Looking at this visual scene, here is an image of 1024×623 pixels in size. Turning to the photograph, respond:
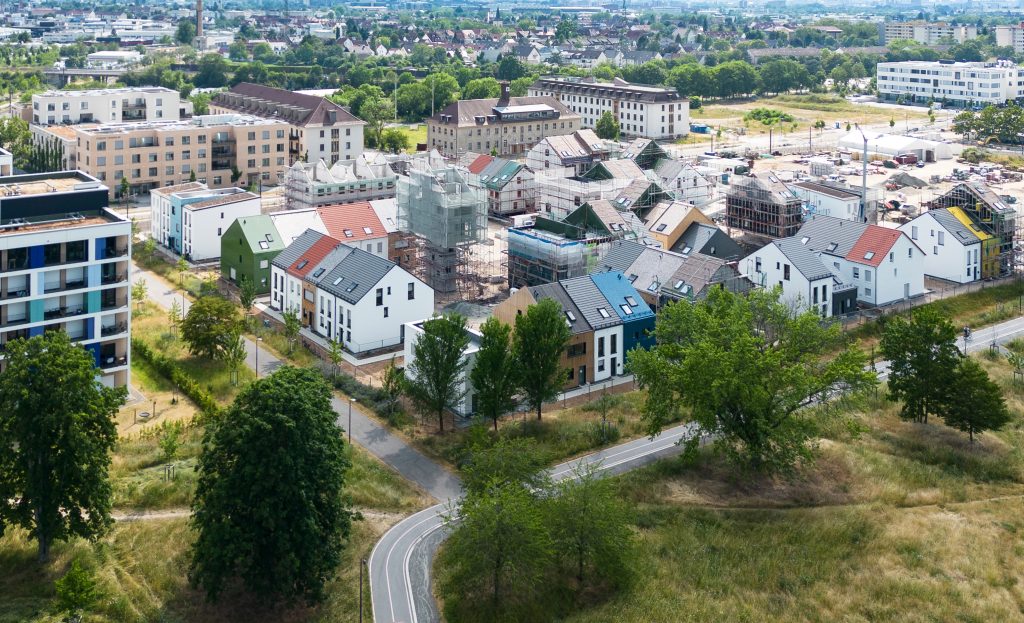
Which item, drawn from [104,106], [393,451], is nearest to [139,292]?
[393,451]

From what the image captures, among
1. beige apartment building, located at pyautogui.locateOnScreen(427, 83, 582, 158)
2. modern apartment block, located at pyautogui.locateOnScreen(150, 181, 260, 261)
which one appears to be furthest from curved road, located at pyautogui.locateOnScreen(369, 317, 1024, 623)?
beige apartment building, located at pyautogui.locateOnScreen(427, 83, 582, 158)

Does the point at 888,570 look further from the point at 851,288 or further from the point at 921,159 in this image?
the point at 921,159

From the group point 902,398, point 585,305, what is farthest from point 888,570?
point 585,305

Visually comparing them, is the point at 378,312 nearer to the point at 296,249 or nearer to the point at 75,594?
the point at 296,249

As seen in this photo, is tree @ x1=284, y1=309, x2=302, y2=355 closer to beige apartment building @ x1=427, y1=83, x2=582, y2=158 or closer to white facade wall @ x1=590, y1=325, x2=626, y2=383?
white facade wall @ x1=590, y1=325, x2=626, y2=383

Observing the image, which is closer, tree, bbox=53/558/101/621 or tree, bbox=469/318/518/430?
tree, bbox=53/558/101/621

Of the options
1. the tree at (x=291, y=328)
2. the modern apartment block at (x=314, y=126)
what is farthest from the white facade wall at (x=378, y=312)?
the modern apartment block at (x=314, y=126)

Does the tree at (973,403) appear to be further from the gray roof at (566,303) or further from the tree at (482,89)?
the tree at (482,89)
